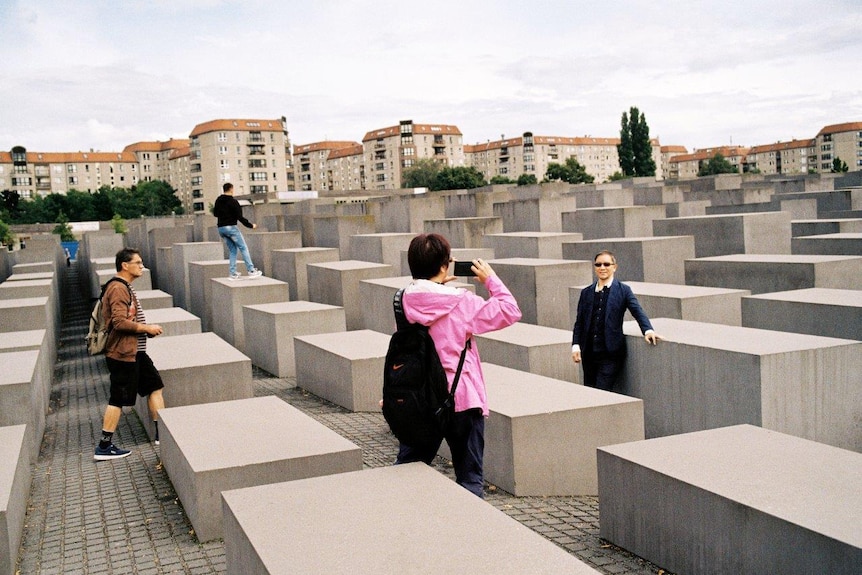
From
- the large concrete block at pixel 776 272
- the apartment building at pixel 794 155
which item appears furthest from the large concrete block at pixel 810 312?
the apartment building at pixel 794 155

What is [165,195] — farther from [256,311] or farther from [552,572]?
[552,572]

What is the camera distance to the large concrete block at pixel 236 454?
19.3 feet

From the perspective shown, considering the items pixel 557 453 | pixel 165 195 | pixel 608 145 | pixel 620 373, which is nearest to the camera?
pixel 557 453

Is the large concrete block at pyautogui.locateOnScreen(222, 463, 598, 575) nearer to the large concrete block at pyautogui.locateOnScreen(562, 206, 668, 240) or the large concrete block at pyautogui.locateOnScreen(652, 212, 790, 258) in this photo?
the large concrete block at pyautogui.locateOnScreen(652, 212, 790, 258)

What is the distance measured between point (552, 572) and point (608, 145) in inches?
7594

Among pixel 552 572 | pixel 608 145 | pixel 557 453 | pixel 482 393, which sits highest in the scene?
pixel 608 145

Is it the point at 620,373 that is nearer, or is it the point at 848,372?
the point at 848,372

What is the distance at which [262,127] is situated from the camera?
13712cm

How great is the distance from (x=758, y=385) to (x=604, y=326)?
137 cm

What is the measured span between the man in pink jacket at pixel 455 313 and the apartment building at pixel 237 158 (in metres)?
132

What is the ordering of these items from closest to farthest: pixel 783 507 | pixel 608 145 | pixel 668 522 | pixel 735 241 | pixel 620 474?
pixel 783 507
pixel 668 522
pixel 620 474
pixel 735 241
pixel 608 145

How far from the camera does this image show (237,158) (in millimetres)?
135500

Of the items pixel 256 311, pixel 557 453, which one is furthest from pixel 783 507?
pixel 256 311

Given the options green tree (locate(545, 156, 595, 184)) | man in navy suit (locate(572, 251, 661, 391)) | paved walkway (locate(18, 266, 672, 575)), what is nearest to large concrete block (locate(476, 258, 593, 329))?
paved walkway (locate(18, 266, 672, 575))
